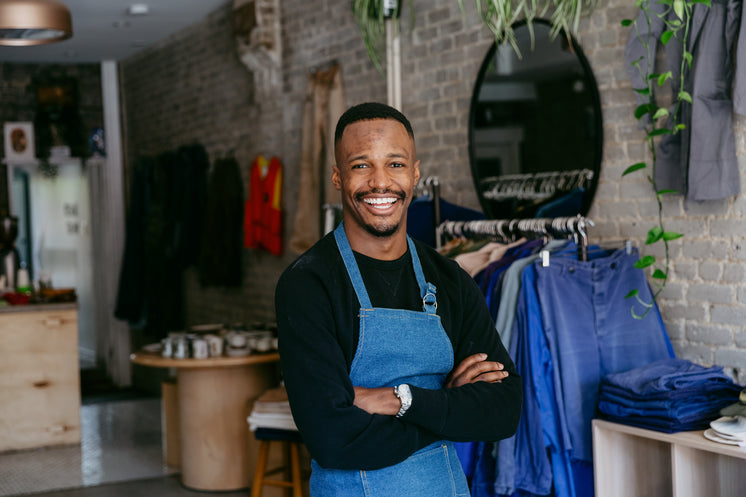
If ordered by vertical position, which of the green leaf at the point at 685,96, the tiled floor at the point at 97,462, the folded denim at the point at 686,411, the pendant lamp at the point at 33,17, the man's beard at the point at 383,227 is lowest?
the tiled floor at the point at 97,462

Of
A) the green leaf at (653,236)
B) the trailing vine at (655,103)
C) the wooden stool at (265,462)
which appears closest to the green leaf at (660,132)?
the trailing vine at (655,103)

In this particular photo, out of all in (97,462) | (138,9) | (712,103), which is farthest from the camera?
(138,9)

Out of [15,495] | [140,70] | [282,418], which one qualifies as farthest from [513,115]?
[140,70]

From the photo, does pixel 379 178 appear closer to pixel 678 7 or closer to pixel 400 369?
pixel 400 369

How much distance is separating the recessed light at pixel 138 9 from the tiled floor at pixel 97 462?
316 centimetres

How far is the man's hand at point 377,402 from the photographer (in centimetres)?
170

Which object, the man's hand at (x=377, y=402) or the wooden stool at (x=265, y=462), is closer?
the man's hand at (x=377, y=402)

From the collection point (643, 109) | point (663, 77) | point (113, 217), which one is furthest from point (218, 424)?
point (113, 217)

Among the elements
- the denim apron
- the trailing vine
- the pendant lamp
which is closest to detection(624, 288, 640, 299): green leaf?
the trailing vine

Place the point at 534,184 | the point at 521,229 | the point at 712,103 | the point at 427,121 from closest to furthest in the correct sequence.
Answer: the point at 712,103
the point at 521,229
the point at 534,184
the point at 427,121

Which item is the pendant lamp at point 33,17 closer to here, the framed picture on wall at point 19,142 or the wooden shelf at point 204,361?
the wooden shelf at point 204,361

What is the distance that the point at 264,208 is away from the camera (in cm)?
592

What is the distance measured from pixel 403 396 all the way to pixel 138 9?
214 inches

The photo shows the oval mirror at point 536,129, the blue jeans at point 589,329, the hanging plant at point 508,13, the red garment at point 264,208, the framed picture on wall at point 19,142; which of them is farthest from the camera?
the framed picture on wall at point 19,142
